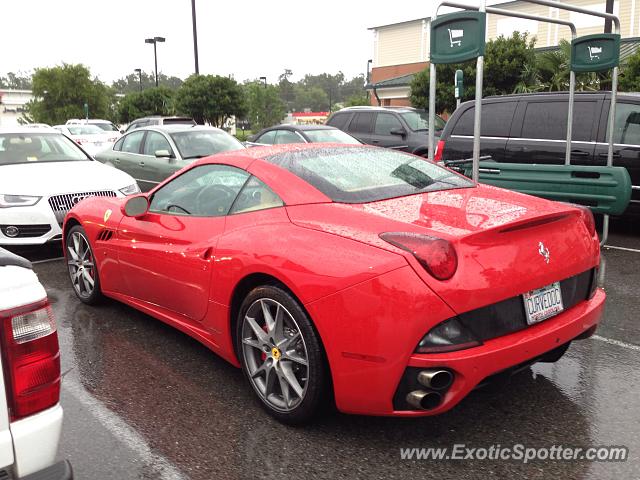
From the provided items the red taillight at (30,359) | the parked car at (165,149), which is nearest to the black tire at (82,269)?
the red taillight at (30,359)

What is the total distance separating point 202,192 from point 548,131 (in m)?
5.94

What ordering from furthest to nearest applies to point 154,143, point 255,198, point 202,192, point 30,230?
1. point 154,143
2. point 30,230
3. point 202,192
4. point 255,198

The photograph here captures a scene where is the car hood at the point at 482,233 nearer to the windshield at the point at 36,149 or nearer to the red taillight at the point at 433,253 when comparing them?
the red taillight at the point at 433,253

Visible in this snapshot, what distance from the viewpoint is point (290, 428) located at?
319cm

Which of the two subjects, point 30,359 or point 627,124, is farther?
point 627,124

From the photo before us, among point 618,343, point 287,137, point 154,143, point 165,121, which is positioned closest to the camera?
point 618,343

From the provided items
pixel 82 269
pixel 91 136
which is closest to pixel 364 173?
pixel 82 269

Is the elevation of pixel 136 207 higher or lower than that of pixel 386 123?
lower

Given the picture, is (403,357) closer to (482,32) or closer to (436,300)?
(436,300)

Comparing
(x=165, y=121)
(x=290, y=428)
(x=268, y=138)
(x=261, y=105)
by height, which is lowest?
(x=290, y=428)

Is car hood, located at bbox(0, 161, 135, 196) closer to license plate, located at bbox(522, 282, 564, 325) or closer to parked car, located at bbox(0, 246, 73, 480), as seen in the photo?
parked car, located at bbox(0, 246, 73, 480)

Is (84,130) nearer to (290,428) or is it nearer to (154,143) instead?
(154,143)

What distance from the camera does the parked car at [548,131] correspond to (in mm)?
7793

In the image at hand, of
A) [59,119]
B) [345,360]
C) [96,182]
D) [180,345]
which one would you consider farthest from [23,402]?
[59,119]
